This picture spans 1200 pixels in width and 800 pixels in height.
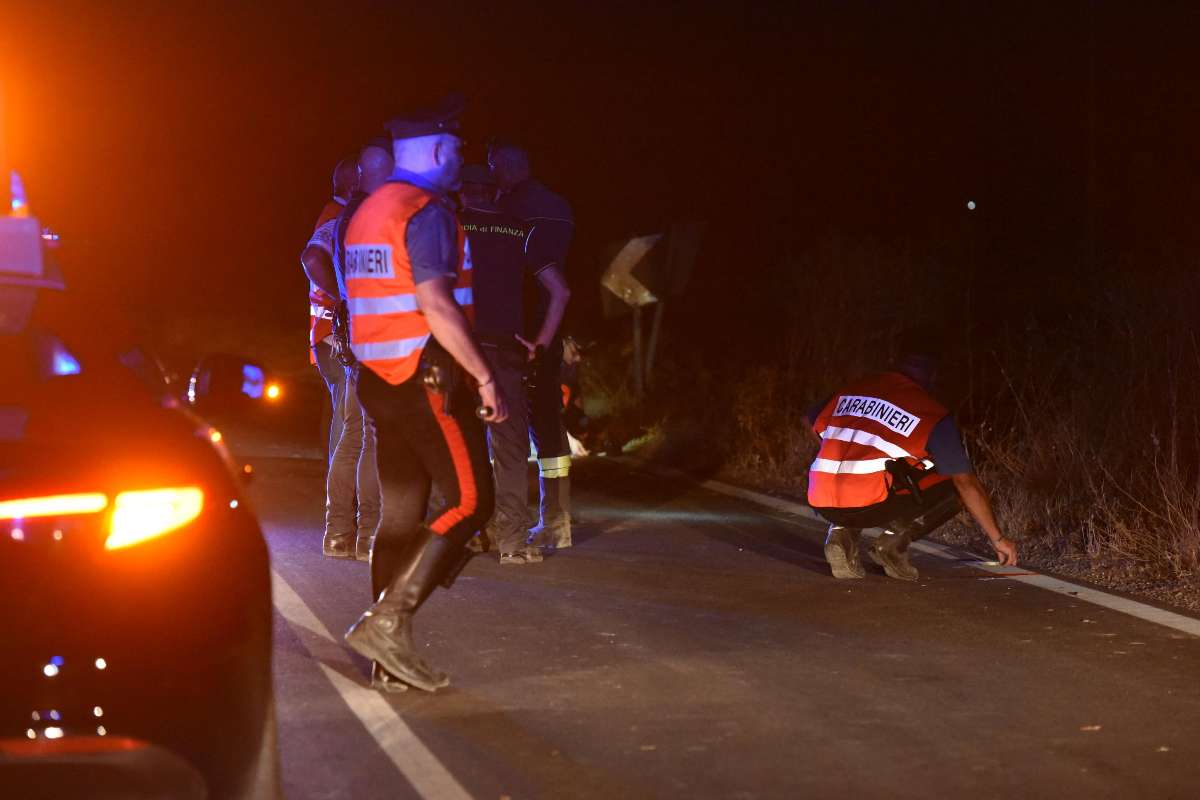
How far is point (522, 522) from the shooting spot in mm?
8984

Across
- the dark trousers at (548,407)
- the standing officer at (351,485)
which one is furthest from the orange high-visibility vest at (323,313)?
the dark trousers at (548,407)

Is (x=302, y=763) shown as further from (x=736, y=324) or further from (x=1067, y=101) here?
(x=1067, y=101)

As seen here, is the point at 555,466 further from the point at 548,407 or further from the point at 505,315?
the point at 505,315

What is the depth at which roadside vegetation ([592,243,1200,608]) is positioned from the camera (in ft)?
30.3

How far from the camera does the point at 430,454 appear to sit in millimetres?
5953

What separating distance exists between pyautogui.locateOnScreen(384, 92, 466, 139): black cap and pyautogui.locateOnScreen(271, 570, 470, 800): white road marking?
1.64 m

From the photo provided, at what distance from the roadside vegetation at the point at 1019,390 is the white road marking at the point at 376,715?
363cm

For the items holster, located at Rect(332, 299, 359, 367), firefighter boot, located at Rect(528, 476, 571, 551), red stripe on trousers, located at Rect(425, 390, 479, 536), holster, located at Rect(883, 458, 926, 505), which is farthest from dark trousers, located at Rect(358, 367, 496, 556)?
firefighter boot, located at Rect(528, 476, 571, 551)

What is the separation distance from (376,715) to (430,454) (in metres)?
0.90

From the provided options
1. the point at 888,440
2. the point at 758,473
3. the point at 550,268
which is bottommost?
the point at 758,473

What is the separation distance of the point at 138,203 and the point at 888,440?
6036cm

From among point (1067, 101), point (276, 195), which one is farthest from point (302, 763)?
point (276, 195)

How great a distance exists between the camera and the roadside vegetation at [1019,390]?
9.23 meters

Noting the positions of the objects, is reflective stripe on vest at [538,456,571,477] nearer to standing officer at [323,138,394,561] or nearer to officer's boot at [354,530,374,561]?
standing officer at [323,138,394,561]
